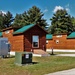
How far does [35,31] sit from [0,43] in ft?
26.4

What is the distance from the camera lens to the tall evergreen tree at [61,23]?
71494 mm

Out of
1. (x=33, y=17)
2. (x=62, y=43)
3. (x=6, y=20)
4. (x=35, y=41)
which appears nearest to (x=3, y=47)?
(x=35, y=41)

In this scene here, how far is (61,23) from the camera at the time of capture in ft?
235

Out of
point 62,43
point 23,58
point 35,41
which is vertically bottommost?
point 23,58

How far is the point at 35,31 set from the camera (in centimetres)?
3112

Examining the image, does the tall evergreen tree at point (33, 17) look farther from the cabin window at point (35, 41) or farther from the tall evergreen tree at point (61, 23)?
the cabin window at point (35, 41)

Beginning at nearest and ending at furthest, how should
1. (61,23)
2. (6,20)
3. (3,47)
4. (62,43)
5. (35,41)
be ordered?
(3,47) < (35,41) < (62,43) < (61,23) < (6,20)

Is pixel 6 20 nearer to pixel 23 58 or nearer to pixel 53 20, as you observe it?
pixel 53 20

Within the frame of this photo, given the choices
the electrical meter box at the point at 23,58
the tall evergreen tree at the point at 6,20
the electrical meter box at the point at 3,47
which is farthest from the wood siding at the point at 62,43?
the tall evergreen tree at the point at 6,20

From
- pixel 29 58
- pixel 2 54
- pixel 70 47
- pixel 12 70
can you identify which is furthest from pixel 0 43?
pixel 70 47

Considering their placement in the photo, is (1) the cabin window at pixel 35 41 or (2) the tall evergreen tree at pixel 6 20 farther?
(2) the tall evergreen tree at pixel 6 20

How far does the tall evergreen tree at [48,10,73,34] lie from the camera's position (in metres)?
71.5

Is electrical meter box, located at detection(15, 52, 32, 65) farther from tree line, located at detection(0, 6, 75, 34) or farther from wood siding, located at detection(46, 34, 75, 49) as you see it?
tree line, located at detection(0, 6, 75, 34)

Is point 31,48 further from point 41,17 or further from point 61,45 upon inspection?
point 41,17
